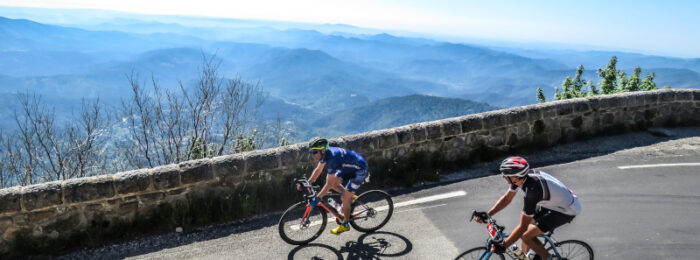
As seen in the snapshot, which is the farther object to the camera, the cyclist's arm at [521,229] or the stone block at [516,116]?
the stone block at [516,116]

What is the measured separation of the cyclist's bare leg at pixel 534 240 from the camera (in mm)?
4426

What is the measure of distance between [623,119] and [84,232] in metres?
11.3

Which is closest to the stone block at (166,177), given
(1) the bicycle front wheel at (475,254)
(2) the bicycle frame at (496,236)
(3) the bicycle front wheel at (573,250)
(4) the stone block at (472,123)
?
(1) the bicycle front wheel at (475,254)

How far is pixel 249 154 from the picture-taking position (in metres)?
7.02

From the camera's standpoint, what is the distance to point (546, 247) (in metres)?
4.73

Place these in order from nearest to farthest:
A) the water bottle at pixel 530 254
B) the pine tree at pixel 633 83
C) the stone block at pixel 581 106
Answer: the water bottle at pixel 530 254
the stone block at pixel 581 106
the pine tree at pixel 633 83

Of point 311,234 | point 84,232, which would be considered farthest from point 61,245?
point 311,234

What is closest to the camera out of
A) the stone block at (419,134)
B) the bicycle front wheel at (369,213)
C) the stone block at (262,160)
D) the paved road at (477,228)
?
the paved road at (477,228)

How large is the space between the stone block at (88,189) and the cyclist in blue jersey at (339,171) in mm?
2717

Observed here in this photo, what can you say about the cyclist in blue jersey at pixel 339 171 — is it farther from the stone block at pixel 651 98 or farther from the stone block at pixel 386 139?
the stone block at pixel 651 98

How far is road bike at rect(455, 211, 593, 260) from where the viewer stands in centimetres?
438

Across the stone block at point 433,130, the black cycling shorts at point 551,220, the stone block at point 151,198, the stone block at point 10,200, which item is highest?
the stone block at point 433,130

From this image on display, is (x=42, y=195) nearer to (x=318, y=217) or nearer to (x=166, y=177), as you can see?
(x=166, y=177)

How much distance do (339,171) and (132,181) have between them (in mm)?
2843
